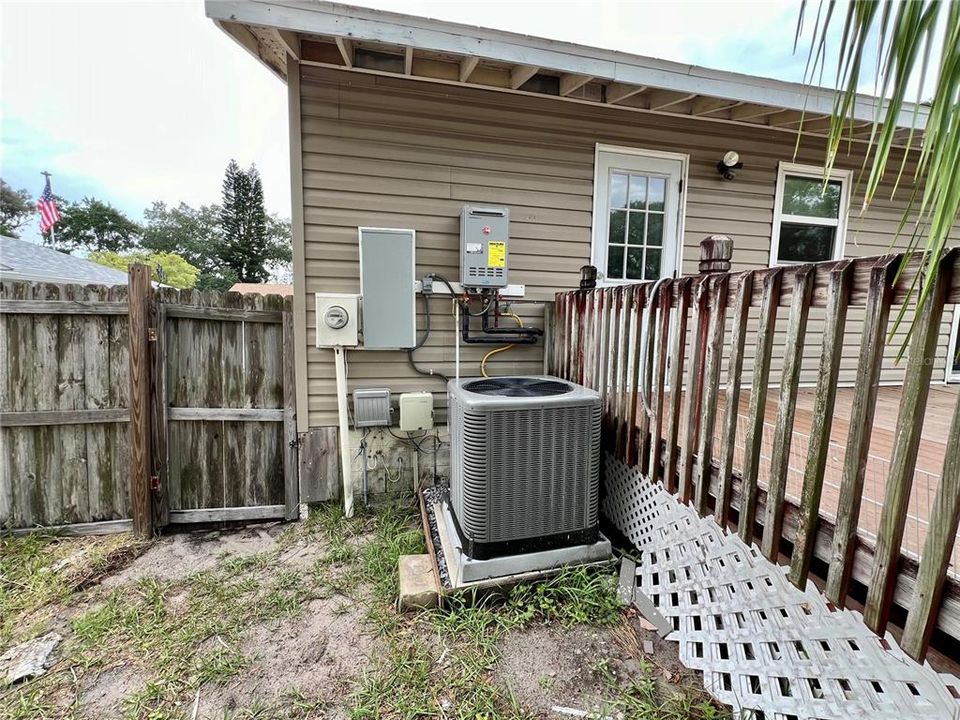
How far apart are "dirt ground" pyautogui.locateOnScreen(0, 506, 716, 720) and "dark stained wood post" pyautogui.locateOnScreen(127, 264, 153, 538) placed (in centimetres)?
37

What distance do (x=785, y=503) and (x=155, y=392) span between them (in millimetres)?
3589

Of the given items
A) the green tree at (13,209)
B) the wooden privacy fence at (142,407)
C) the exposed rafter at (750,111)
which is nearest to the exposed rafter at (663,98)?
the exposed rafter at (750,111)

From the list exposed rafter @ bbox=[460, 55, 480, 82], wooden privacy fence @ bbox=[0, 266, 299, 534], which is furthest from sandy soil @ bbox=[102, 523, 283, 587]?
exposed rafter @ bbox=[460, 55, 480, 82]

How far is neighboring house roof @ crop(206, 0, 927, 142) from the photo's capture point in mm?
2473

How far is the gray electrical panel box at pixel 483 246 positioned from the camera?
313 cm

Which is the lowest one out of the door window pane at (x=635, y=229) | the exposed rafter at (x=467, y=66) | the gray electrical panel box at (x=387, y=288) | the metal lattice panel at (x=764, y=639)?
the metal lattice panel at (x=764, y=639)

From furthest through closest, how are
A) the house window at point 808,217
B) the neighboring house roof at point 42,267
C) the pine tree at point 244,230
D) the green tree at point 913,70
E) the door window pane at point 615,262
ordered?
the pine tree at point 244,230 < the neighboring house roof at point 42,267 < the house window at point 808,217 < the door window pane at point 615,262 < the green tree at point 913,70

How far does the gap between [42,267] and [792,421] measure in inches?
414

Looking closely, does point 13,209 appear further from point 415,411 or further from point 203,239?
point 415,411

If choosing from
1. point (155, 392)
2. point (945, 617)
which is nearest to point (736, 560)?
point (945, 617)

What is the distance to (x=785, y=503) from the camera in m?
1.60

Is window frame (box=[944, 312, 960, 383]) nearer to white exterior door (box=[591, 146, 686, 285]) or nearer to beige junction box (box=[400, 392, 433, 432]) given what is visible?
white exterior door (box=[591, 146, 686, 285])

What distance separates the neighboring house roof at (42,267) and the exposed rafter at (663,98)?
6.75 meters

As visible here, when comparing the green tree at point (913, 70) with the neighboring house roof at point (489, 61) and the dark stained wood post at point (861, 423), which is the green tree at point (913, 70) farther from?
the neighboring house roof at point (489, 61)
